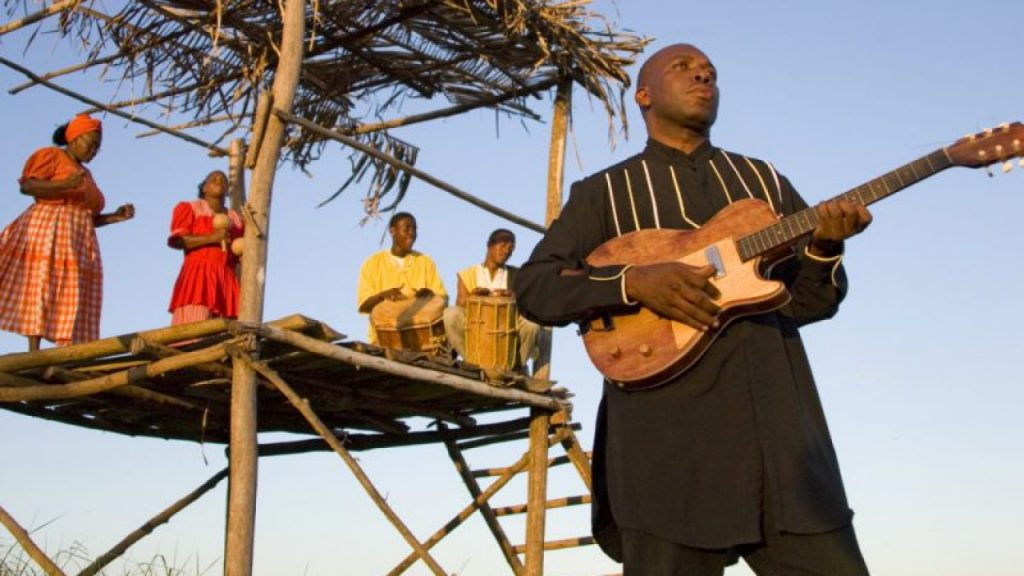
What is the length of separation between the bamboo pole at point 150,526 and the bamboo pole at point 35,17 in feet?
10.1

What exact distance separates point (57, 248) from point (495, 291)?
8.92 ft

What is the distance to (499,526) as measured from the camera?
984cm

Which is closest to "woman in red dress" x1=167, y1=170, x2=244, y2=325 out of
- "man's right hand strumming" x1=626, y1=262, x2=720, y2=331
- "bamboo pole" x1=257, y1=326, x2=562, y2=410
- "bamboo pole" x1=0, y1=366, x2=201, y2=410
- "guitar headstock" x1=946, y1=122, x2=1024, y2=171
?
"bamboo pole" x1=0, y1=366, x2=201, y2=410

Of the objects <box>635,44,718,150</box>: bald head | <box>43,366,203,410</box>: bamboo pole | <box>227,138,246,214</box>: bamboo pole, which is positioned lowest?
<box>43,366,203,410</box>: bamboo pole

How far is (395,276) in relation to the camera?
9.52m

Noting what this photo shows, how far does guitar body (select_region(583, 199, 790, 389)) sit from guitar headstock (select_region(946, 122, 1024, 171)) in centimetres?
47

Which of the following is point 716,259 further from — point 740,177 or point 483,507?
point 483,507

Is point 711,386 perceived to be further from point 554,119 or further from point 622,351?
point 554,119

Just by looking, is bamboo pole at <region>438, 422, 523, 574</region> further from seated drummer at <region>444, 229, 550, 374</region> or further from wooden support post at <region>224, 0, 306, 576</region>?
wooden support post at <region>224, 0, 306, 576</region>

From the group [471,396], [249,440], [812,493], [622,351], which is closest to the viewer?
[812,493]

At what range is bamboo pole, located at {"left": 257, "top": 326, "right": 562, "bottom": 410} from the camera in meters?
7.47

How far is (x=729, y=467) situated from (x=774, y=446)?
0.11 meters

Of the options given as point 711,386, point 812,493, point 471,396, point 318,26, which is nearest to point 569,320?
point 711,386

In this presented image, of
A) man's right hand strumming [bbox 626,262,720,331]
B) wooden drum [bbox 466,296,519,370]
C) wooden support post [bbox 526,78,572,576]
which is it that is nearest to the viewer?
man's right hand strumming [bbox 626,262,720,331]
